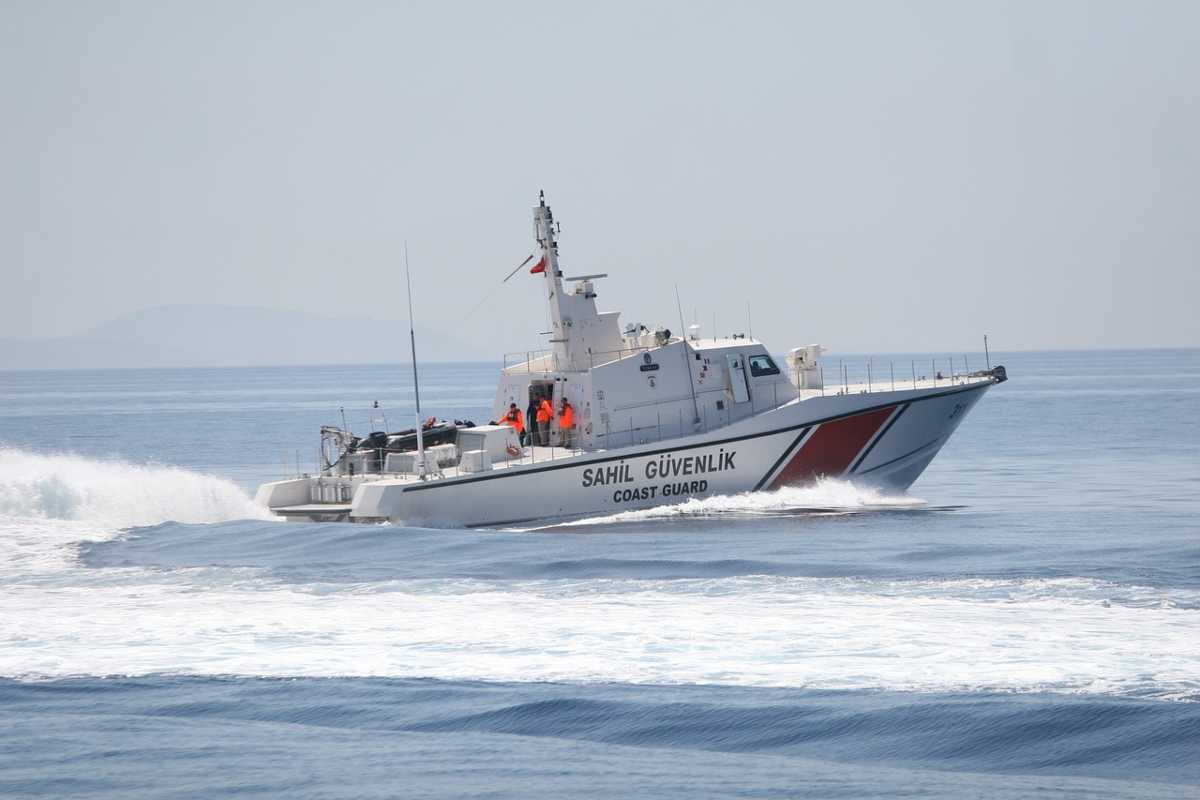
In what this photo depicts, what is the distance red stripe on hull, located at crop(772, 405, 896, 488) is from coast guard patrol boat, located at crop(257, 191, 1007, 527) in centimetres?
3

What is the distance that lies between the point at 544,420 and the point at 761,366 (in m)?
4.23

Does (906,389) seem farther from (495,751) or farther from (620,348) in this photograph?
(495,751)

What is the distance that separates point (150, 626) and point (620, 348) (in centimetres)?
1273

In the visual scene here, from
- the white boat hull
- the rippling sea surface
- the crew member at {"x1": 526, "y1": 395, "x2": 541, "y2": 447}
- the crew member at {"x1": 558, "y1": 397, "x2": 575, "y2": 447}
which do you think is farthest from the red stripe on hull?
the crew member at {"x1": 526, "y1": 395, "x2": 541, "y2": 447}

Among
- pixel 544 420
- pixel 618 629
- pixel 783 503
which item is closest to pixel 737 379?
pixel 783 503

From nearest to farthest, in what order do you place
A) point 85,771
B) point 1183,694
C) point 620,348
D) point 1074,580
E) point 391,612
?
point 85,771 < point 1183,694 < point 391,612 < point 1074,580 < point 620,348

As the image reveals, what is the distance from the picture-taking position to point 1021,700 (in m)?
10.6

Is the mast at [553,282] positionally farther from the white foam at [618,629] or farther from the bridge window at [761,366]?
the white foam at [618,629]

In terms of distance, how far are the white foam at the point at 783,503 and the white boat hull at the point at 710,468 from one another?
15 cm

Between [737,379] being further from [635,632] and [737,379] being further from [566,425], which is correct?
[635,632]

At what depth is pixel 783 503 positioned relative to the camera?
24609 mm

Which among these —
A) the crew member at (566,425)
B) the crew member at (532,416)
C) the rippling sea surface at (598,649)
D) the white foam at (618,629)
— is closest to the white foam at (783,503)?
the rippling sea surface at (598,649)

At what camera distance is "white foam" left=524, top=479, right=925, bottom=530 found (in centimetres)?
2339

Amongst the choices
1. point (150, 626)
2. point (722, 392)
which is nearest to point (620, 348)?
point (722, 392)
